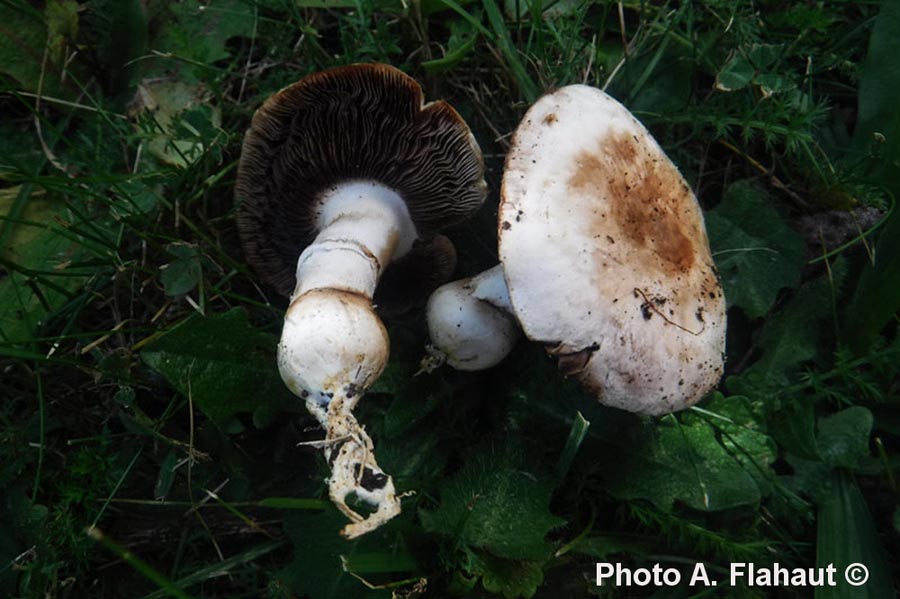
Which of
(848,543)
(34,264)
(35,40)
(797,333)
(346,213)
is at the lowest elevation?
(848,543)

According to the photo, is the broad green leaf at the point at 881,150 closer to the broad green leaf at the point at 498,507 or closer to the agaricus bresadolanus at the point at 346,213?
the broad green leaf at the point at 498,507

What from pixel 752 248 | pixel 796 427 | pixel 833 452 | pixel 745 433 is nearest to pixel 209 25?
pixel 752 248

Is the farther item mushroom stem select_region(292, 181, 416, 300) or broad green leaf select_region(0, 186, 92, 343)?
broad green leaf select_region(0, 186, 92, 343)

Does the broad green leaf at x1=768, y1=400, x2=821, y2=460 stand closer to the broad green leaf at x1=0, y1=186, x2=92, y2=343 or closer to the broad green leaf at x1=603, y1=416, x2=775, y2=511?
the broad green leaf at x1=603, y1=416, x2=775, y2=511

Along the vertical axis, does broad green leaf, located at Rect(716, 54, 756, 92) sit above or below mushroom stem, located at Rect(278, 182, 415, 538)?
above

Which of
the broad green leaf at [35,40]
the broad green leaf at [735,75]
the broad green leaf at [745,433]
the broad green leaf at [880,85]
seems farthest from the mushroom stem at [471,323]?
the broad green leaf at [35,40]

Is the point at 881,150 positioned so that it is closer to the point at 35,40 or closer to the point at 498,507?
the point at 498,507

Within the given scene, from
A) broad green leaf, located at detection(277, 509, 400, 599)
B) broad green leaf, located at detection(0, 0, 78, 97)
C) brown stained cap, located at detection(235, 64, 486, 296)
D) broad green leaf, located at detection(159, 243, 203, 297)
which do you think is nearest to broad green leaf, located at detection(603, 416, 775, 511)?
broad green leaf, located at detection(277, 509, 400, 599)
